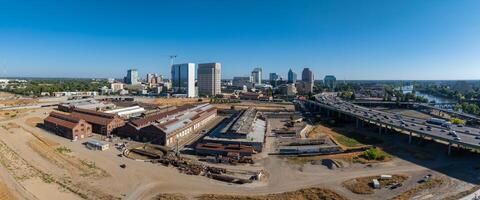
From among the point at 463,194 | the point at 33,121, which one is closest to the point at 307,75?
the point at 33,121

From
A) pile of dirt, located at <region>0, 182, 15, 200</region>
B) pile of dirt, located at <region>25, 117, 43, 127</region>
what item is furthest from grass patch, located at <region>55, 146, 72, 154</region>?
pile of dirt, located at <region>25, 117, 43, 127</region>

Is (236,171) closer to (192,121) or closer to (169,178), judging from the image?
(169,178)

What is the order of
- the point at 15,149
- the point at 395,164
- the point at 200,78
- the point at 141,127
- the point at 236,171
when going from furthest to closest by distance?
the point at 200,78, the point at 141,127, the point at 15,149, the point at 395,164, the point at 236,171

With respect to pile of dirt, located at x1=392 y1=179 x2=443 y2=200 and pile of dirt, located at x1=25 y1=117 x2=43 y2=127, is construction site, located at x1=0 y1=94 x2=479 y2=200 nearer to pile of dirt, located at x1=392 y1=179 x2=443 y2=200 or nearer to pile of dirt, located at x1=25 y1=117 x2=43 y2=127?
pile of dirt, located at x1=392 y1=179 x2=443 y2=200

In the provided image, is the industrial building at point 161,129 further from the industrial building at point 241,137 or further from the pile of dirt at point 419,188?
the pile of dirt at point 419,188

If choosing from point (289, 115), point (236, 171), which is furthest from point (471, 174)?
point (289, 115)

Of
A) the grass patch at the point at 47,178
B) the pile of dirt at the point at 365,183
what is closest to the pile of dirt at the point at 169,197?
the grass patch at the point at 47,178

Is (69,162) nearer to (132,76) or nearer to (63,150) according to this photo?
(63,150)
